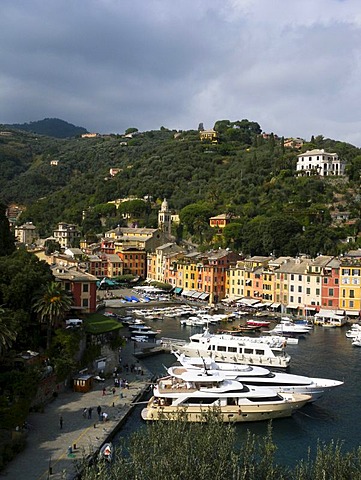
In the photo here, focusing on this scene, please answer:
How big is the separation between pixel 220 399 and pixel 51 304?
13.6 meters

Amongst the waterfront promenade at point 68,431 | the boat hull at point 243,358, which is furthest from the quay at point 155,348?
the waterfront promenade at point 68,431

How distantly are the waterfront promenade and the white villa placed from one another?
102133 millimetres

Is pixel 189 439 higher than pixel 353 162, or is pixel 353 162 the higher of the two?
pixel 353 162

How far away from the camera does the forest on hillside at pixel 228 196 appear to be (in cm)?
10219

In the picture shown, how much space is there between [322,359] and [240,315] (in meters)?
25.6

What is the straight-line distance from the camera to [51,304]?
39500 millimetres

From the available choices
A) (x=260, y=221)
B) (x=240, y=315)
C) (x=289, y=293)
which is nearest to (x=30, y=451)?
(x=240, y=315)

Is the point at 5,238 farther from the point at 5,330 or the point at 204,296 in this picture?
the point at 204,296

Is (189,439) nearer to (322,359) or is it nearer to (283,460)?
(283,460)

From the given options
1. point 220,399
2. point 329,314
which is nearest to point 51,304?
A: point 220,399

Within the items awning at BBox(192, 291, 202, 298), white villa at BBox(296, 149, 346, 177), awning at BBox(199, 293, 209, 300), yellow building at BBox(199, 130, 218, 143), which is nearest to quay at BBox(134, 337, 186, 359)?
awning at BBox(199, 293, 209, 300)

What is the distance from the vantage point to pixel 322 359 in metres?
53.6

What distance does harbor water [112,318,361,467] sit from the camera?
3388cm

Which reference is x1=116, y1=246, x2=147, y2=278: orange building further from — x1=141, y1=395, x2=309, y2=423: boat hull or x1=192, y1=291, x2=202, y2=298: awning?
x1=141, y1=395, x2=309, y2=423: boat hull
